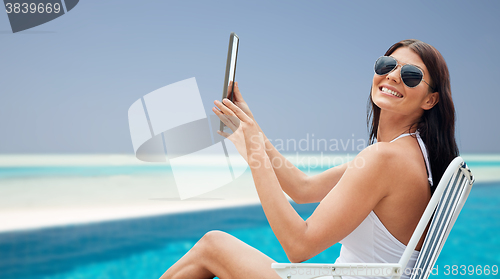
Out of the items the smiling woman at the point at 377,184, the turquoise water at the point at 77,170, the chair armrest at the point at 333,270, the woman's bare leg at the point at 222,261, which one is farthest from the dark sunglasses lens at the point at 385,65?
the turquoise water at the point at 77,170

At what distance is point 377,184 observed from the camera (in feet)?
3.56

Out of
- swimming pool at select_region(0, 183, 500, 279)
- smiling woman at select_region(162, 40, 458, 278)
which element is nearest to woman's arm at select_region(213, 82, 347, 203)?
smiling woman at select_region(162, 40, 458, 278)

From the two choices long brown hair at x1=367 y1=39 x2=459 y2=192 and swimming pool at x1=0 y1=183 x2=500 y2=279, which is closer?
long brown hair at x1=367 y1=39 x2=459 y2=192

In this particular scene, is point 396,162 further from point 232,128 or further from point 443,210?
point 232,128

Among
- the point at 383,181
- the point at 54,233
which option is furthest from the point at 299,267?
the point at 54,233

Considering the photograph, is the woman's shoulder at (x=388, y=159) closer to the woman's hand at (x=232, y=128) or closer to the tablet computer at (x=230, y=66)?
the woman's hand at (x=232, y=128)

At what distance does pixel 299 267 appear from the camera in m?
1.05

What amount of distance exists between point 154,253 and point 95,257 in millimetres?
764

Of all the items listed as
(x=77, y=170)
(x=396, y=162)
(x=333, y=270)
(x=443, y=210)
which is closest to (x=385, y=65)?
(x=396, y=162)

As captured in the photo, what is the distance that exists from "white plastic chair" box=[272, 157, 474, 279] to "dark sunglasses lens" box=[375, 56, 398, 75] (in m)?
0.43

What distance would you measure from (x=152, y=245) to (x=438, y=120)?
483cm

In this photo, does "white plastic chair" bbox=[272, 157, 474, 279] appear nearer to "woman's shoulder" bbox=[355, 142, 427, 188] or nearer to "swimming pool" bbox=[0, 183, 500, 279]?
"woman's shoulder" bbox=[355, 142, 427, 188]

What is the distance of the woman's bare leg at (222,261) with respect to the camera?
1.29 meters

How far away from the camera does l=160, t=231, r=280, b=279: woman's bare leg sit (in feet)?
4.23
